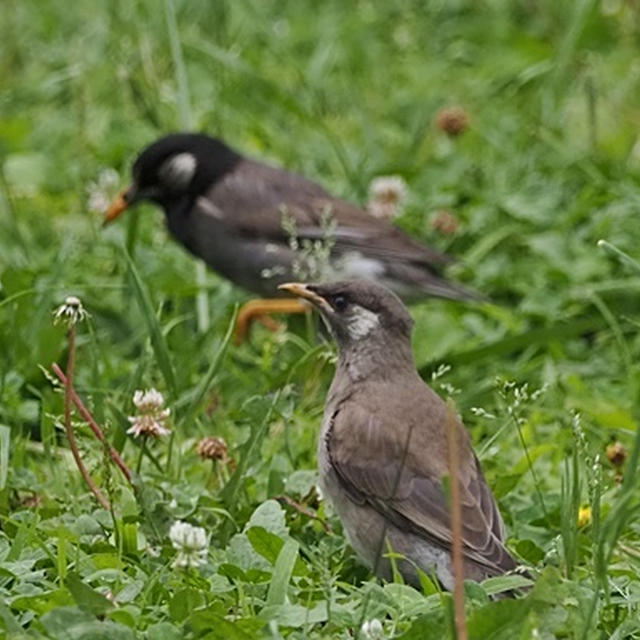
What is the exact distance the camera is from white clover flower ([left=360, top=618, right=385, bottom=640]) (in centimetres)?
433

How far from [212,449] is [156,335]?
462mm

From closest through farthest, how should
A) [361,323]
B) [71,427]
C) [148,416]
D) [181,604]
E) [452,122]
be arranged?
[181,604] < [71,427] < [148,416] < [361,323] < [452,122]

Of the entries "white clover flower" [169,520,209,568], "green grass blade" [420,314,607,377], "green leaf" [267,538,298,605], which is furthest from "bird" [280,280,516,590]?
"green grass blade" [420,314,607,377]

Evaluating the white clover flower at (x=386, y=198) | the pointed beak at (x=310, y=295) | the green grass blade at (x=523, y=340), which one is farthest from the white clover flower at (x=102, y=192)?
the pointed beak at (x=310, y=295)

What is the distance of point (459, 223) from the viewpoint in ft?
28.4

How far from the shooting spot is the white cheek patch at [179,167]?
855 cm

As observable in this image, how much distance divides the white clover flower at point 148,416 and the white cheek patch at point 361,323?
0.67 metres

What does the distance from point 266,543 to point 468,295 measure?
3.13m

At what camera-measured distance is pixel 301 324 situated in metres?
8.33

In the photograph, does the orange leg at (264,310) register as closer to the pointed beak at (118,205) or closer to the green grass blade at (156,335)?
the pointed beak at (118,205)

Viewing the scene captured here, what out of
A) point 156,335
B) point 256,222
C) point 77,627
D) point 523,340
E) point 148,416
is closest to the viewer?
point 77,627

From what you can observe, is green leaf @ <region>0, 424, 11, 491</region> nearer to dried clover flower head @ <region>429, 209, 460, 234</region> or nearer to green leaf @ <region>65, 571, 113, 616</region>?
green leaf @ <region>65, 571, 113, 616</region>

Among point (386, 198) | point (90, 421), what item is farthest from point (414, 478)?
point (386, 198)

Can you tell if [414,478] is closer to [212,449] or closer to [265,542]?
[265,542]
